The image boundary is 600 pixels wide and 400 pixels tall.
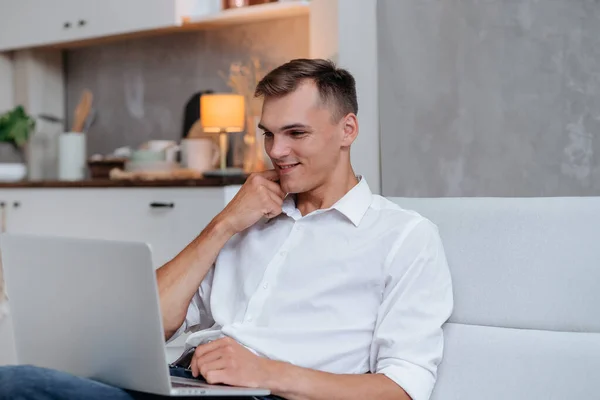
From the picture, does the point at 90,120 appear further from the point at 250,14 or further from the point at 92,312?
the point at 92,312

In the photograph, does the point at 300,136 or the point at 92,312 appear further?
the point at 300,136

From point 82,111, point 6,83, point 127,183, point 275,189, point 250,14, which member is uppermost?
point 250,14

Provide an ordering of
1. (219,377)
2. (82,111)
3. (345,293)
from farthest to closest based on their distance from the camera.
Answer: (82,111) < (345,293) < (219,377)

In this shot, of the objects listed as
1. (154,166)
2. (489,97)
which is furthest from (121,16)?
(489,97)

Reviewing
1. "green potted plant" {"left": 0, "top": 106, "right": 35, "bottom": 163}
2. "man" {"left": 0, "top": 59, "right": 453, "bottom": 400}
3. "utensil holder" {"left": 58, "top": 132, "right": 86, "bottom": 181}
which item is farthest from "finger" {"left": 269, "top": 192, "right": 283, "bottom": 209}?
"green potted plant" {"left": 0, "top": 106, "right": 35, "bottom": 163}

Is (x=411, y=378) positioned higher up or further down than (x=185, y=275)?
further down

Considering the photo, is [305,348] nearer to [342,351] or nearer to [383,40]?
[342,351]

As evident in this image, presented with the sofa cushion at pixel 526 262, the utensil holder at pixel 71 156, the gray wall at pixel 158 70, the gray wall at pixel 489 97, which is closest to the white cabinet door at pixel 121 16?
the gray wall at pixel 158 70

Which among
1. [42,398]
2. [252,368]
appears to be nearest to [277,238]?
[252,368]

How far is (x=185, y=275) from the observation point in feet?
5.65

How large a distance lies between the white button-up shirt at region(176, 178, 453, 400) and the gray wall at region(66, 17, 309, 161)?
211 cm

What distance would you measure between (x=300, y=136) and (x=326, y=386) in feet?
1.74

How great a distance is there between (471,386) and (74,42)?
3365mm

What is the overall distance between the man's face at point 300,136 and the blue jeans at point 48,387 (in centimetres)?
61
